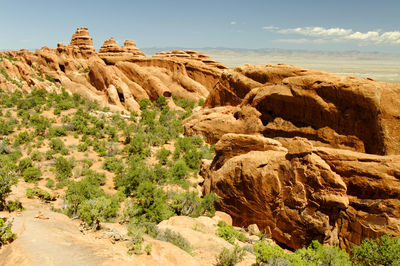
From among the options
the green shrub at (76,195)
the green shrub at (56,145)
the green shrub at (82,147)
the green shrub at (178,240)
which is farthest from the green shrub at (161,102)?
the green shrub at (178,240)

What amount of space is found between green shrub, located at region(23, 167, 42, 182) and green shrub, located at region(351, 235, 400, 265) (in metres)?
16.9

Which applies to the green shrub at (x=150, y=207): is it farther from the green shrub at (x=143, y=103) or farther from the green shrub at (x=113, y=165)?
the green shrub at (x=143, y=103)

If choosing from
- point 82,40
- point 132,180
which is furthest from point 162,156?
point 82,40

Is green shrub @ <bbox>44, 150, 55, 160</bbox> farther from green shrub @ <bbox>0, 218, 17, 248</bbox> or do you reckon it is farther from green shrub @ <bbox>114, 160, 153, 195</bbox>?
green shrub @ <bbox>0, 218, 17, 248</bbox>

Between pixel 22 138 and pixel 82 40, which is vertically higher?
pixel 82 40

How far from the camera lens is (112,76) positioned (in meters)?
37.5

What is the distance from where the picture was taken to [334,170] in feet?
35.2

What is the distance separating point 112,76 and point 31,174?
2572cm

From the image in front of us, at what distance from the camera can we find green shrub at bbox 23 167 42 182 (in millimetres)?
14539

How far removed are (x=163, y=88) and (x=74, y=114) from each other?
15517 millimetres

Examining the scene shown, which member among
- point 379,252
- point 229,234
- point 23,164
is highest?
point 23,164

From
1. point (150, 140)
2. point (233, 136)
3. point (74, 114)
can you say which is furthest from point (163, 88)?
point (233, 136)

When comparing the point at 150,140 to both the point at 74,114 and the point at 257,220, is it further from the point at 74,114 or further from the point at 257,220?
the point at 257,220

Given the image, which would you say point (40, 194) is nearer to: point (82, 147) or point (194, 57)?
point (82, 147)
